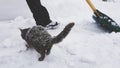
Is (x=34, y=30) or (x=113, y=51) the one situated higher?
(x=34, y=30)

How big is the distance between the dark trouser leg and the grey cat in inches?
33.1

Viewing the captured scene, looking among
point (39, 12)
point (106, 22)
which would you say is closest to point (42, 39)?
point (39, 12)

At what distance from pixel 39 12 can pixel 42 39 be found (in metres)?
1.16

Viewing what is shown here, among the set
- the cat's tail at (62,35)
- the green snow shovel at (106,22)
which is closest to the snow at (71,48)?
the green snow shovel at (106,22)

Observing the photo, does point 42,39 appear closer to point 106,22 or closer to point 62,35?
point 62,35

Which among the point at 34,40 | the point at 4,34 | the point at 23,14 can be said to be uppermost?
the point at 34,40

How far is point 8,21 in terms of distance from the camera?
16.4 ft

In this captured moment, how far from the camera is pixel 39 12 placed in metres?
4.39

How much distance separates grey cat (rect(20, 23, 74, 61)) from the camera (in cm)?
318

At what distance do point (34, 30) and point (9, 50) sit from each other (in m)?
0.46

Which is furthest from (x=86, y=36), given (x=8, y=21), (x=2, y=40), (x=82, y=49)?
(x=8, y=21)

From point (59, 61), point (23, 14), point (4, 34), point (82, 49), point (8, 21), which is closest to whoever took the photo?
point (59, 61)

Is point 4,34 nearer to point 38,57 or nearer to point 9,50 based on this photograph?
point 9,50

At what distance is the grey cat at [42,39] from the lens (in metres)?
3.18
